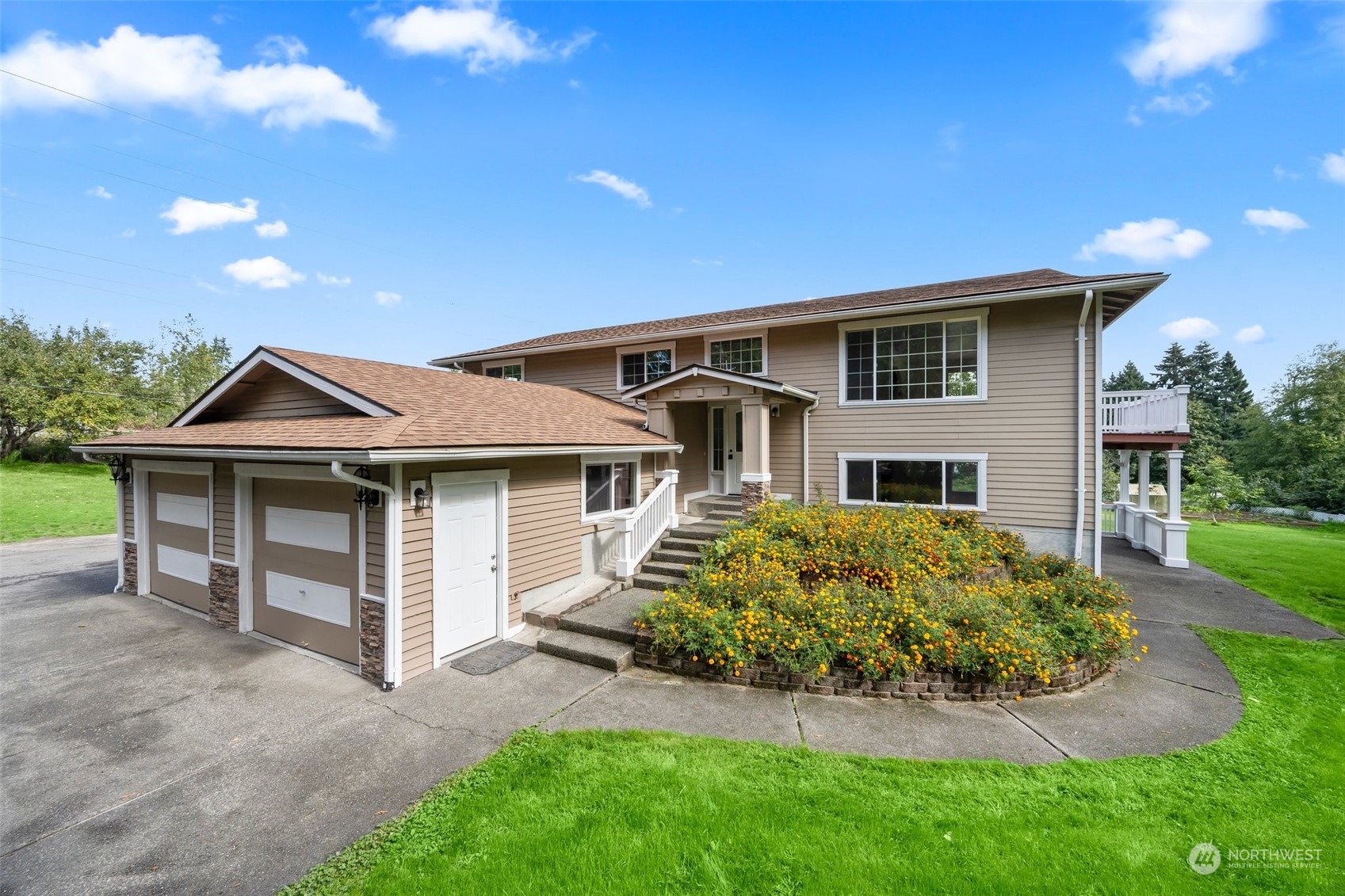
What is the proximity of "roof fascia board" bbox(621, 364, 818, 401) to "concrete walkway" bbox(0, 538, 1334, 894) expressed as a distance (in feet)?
19.6

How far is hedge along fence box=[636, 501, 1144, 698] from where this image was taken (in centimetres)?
574

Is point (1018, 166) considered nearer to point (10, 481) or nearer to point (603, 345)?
point (603, 345)

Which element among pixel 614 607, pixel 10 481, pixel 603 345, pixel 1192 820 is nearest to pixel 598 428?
pixel 614 607

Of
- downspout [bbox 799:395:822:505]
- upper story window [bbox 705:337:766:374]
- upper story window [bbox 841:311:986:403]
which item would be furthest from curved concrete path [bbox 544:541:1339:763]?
upper story window [bbox 705:337:766:374]

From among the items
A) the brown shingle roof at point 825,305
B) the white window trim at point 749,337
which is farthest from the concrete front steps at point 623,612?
the brown shingle roof at point 825,305

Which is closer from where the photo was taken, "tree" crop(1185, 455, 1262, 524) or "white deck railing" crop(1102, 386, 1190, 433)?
"white deck railing" crop(1102, 386, 1190, 433)

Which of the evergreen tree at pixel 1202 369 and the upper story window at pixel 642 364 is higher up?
the evergreen tree at pixel 1202 369

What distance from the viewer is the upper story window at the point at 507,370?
1576 cm

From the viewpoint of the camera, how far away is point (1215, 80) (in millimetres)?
8664

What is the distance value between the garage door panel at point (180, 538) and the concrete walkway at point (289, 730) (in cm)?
99

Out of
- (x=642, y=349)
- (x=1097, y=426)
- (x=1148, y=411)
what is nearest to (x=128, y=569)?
(x=642, y=349)

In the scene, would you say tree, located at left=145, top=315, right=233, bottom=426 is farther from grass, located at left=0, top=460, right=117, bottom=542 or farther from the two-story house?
the two-story house

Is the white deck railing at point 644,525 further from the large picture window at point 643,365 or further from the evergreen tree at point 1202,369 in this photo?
the evergreen tree at point 1202,369

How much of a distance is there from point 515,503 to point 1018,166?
45.7 ft
